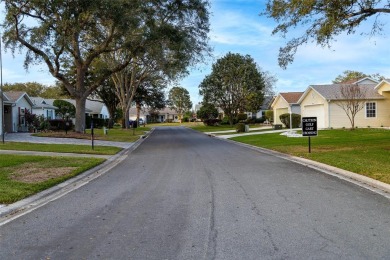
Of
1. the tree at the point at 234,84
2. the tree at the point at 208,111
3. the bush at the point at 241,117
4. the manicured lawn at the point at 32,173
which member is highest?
the tree at the point at 234,84

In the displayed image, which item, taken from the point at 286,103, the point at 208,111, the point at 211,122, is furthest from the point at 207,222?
the point at 211,122

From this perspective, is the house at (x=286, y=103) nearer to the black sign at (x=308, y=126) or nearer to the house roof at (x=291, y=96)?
the house roof at (x=291, y=96)

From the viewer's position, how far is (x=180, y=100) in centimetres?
13388

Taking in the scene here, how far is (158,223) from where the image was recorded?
6.62 m

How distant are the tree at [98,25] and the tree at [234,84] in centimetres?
2762

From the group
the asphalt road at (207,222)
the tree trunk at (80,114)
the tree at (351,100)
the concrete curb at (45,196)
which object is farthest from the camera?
the tree at (351,100)

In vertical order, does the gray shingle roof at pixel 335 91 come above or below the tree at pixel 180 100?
below

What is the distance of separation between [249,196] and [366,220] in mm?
2657

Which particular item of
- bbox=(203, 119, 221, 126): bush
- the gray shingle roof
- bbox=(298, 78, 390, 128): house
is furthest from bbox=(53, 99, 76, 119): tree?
bbox=(298, 78, 390, 128): house

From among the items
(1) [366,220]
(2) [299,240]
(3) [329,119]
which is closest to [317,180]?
(1) [366,220]

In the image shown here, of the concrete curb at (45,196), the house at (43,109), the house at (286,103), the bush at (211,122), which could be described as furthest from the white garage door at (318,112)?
the concrete curb at (45,196)

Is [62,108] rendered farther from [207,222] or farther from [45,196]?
[207,222]

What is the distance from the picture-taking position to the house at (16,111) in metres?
36.8

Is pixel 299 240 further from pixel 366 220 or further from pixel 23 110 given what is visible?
pixel 23 110
